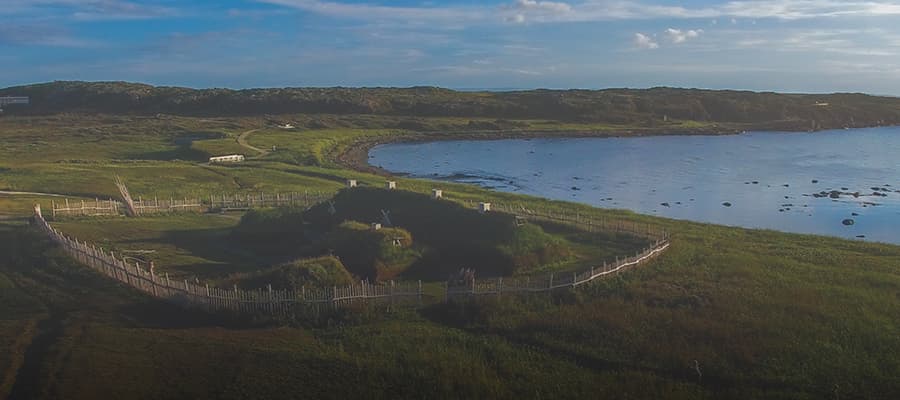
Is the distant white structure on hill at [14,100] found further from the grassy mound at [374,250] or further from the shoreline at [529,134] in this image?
the grassy mound at [374,250]

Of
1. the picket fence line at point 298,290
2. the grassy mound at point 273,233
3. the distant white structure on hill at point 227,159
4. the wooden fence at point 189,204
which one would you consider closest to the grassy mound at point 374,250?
the picket fence line at point 298,290

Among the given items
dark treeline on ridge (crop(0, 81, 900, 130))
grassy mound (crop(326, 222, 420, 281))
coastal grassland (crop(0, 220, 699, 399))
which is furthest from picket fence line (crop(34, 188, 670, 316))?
dark treeline on ridge (crop(0, 81, 900, 130))

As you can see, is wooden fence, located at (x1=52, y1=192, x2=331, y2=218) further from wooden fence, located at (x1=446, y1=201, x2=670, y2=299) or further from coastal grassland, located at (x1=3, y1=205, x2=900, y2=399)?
wooden fence, located at (x1=446, y1=201, x2=670, y2=299)

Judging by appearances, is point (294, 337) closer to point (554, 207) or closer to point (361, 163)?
point (554, 207)

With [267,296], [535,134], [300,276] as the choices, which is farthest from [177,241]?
[535,134]

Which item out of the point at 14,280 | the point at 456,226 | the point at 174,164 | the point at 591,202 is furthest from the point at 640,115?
the point at 14,280
